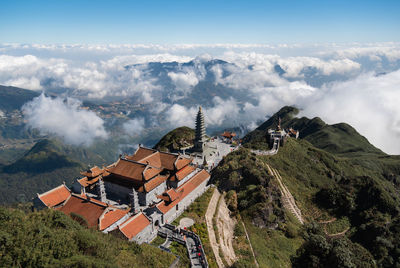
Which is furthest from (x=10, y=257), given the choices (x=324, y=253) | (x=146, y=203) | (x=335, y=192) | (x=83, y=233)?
(x=335, y=192)

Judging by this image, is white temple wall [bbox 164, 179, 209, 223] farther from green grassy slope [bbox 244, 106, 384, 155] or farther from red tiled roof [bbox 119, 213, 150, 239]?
green grassy slope [bbox 244, 106, 384, 155]

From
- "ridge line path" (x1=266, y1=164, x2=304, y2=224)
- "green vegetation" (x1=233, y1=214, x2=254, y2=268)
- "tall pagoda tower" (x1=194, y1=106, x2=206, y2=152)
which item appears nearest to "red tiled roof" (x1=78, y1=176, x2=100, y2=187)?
"green vegetation" (x1=233, y1=214, x2=254, y2=268)

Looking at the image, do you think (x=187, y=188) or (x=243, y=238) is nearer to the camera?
(x=243, y=238)

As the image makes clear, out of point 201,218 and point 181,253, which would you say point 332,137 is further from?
point 181,253

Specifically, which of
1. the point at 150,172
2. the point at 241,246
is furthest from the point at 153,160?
the point at 241,246

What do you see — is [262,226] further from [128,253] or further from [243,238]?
[128,253]

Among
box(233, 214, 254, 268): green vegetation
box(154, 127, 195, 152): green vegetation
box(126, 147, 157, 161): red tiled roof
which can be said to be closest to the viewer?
box(233, 214, 254, 268): green vegetation

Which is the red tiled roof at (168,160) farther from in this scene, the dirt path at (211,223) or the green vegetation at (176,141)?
the green vegetation at (176,141)
